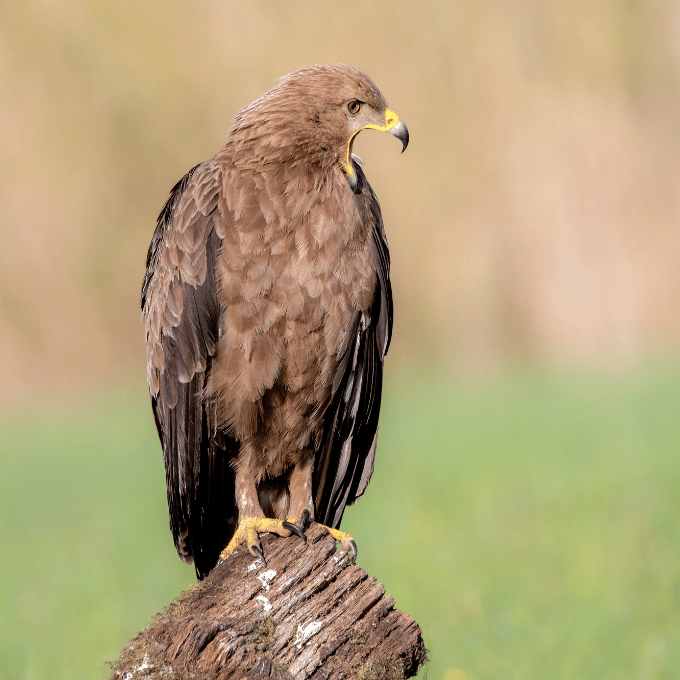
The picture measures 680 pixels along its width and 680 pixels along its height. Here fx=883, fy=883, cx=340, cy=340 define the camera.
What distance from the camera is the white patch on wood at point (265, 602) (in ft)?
8.90

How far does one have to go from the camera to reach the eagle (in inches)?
142

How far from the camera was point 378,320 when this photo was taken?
4.05m

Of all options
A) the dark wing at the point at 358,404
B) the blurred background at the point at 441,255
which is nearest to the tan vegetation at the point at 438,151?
the blurred background at the point at 441,255

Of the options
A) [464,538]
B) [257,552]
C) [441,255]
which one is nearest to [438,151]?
[441,255]

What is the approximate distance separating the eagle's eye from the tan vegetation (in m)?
8.32

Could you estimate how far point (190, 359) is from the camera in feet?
12.3

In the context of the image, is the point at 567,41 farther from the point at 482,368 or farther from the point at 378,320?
the point at 378,320

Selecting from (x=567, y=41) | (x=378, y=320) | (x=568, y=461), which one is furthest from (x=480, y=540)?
(x=567, y=41)

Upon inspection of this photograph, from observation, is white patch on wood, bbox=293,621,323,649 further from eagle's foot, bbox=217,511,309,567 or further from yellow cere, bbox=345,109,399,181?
yellow cere, bbox=345,109,399,181

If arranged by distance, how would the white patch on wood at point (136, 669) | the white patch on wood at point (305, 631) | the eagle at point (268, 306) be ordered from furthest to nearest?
the eagle at point (268, 306) < the white patch on wood at point (305, 631) < the white patch on wood at point (136, 669)

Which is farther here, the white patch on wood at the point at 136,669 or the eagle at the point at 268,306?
the eagle at the point at 268,306

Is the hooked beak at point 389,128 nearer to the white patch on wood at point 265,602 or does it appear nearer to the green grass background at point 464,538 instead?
the white patch on wood at point 265,602

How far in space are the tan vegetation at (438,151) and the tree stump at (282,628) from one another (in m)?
9.35

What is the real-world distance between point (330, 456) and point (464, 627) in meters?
1.37
